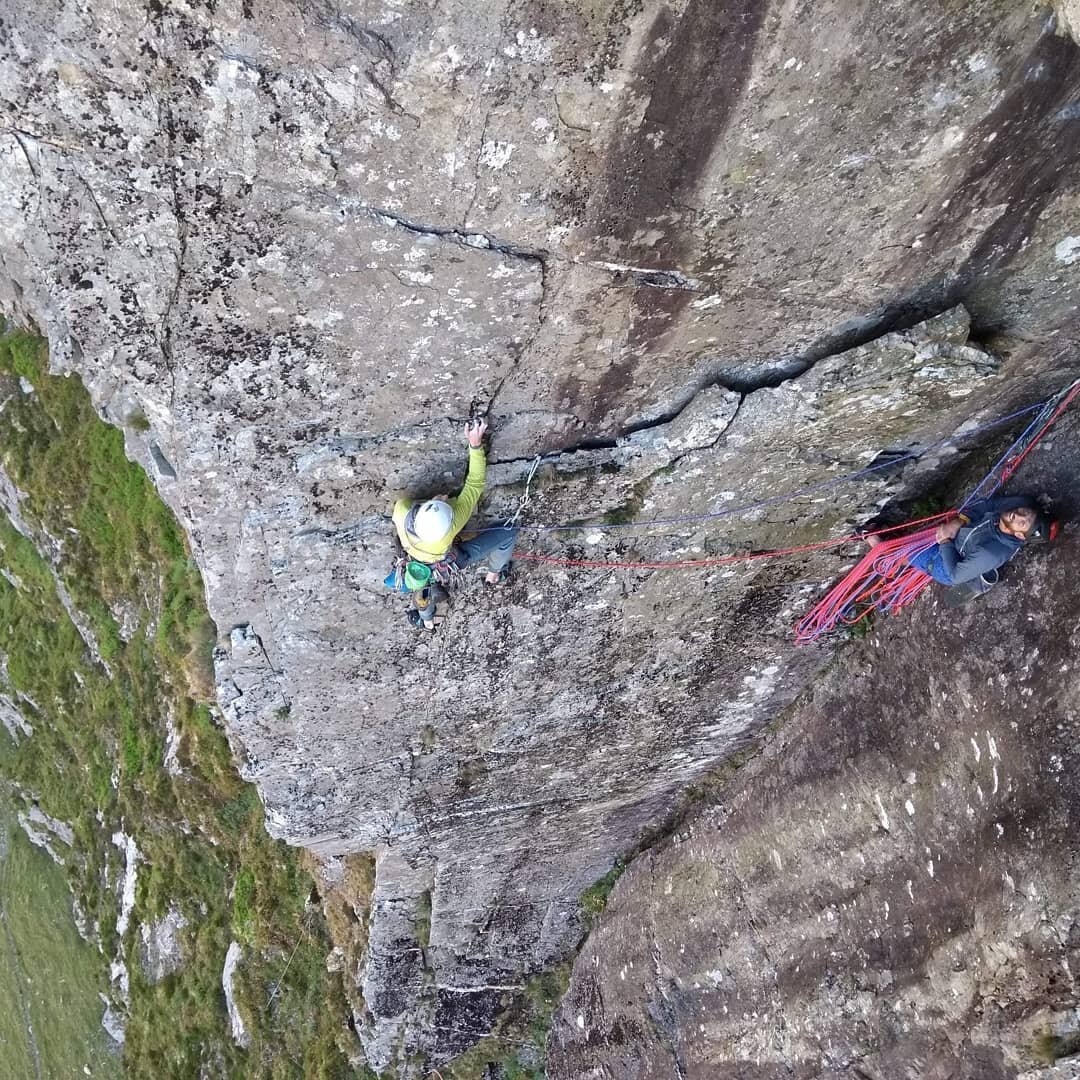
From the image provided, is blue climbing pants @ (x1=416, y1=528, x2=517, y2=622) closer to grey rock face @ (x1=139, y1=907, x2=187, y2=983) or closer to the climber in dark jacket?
the climber in dark jacket

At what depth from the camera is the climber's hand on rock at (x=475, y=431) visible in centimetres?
444

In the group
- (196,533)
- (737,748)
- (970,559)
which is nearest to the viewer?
(196,533)

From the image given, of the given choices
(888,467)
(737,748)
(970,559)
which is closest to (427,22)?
(888,467)

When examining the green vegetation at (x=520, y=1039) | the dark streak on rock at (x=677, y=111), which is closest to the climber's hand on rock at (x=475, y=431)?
the dark streak on rock at (x=677, y=111)

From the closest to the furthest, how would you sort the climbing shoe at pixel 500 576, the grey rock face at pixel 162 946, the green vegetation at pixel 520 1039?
the climbing shoe at pixel 500 576
the green vegetation at pixel 520 1039
the grey rock face at pixel 162 946

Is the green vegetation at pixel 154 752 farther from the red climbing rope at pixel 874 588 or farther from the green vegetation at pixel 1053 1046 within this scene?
the green vegetation at pixel 1053 1046

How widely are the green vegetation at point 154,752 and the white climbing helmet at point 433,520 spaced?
4644mm

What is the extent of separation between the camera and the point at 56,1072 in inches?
492

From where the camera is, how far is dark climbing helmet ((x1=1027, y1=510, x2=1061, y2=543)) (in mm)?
5207

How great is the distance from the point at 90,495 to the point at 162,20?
7719 mm

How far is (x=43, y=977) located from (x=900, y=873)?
1337 centimetres

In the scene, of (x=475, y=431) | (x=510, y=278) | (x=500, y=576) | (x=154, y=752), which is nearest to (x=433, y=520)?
(x=475, y=431)

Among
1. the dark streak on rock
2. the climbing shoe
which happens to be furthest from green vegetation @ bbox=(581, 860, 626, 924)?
the dark streak on rock

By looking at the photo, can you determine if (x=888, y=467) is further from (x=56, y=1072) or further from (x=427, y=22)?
(x=56, y=1072)
